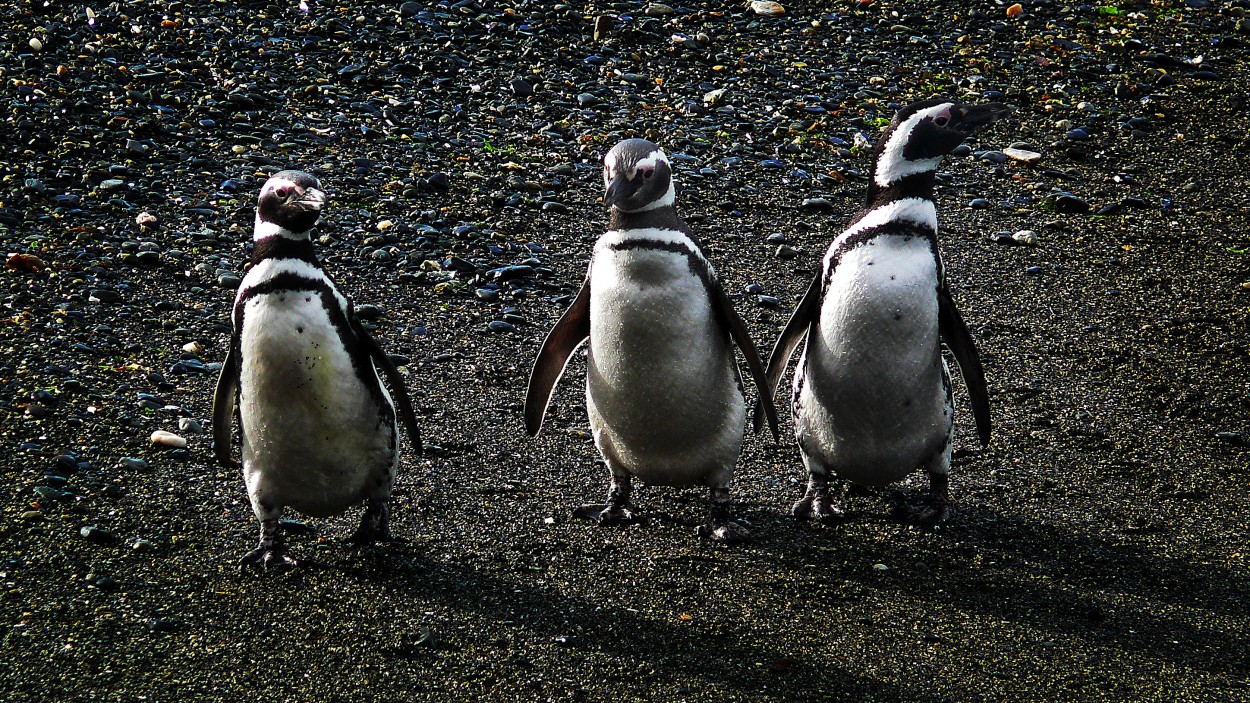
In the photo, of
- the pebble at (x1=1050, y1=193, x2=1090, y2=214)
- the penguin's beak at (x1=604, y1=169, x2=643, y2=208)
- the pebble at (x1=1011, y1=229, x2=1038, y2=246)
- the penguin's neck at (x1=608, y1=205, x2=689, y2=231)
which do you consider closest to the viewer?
the penguin's beak at (x1=604, y1=169, x2=643, y2=208)

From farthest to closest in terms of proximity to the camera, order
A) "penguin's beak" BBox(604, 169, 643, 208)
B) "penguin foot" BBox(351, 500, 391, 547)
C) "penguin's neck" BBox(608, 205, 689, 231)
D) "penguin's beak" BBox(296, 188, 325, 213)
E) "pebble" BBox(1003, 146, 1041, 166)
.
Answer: "pebble" BBox(1003, 146, 1041, 166), "penguin foot" BBox(351, 500, 391, 547), "penguin's neck" BBox(608, 205, 689, 231), "penguin's beak" BBox(604, 169, 643, 208), "penguin's beak" BBox(296, 188, 325, 213)

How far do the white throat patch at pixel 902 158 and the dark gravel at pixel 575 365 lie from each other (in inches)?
48.0

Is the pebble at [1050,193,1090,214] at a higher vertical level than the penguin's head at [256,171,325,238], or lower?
lower

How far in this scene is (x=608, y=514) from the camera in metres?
4.42

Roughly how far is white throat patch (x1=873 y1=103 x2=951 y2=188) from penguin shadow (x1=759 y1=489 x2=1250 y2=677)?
1220mm

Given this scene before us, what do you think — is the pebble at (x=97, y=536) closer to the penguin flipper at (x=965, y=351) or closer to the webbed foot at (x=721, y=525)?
the webbed foot at (x=721, y=525)

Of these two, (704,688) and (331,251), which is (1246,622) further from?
(331,251)

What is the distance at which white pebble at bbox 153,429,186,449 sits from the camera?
472 centimetres

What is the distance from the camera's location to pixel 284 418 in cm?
397

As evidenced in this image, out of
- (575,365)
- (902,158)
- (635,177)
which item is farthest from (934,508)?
(575,365)

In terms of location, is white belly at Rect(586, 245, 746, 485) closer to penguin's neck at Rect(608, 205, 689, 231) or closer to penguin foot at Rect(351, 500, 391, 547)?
penguin's neck at Rect(608, 205, 689, 231)

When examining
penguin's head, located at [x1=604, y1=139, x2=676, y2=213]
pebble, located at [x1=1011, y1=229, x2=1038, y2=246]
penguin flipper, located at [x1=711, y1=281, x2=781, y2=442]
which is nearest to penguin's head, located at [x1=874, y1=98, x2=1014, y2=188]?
penguin flipper, located at [x1=711, y1=281, x2=781, y2=442]

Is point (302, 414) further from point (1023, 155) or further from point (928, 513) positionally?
point (1023, 155)

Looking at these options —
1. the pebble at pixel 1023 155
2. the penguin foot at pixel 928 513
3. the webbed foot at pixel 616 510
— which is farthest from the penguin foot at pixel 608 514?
the pebble at pixel 1023 155
